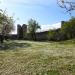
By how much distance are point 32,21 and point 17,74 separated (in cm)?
10712

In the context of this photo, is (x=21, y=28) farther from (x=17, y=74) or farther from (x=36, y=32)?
(x=17, y=74)

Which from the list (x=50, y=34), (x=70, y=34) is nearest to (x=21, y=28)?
(x=50, y=34)

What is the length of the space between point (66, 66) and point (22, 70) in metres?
2.85

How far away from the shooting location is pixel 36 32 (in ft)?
424

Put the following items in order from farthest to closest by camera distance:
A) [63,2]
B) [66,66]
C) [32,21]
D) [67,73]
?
1. [32,21]
2. [66,66]
3. [67,73]
4. [63,2]

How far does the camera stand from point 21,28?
13700 cm

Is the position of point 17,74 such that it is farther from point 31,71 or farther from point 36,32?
point 36,32

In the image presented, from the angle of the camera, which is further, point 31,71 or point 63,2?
point 31,71

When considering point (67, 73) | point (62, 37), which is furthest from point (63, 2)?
point (62, 37)

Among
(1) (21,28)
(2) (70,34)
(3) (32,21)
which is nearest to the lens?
(2) (70,34)

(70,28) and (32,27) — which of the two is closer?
(70,28)

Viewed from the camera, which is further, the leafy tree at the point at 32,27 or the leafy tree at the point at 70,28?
the leafy tree at the point at 32,27

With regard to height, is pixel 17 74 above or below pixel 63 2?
below

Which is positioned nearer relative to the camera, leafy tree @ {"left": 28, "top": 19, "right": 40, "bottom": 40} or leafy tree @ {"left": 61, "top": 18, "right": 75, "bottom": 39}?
leafy tree @ {"left": 61, "top": 18, "right": 75, "bottom": 39}
